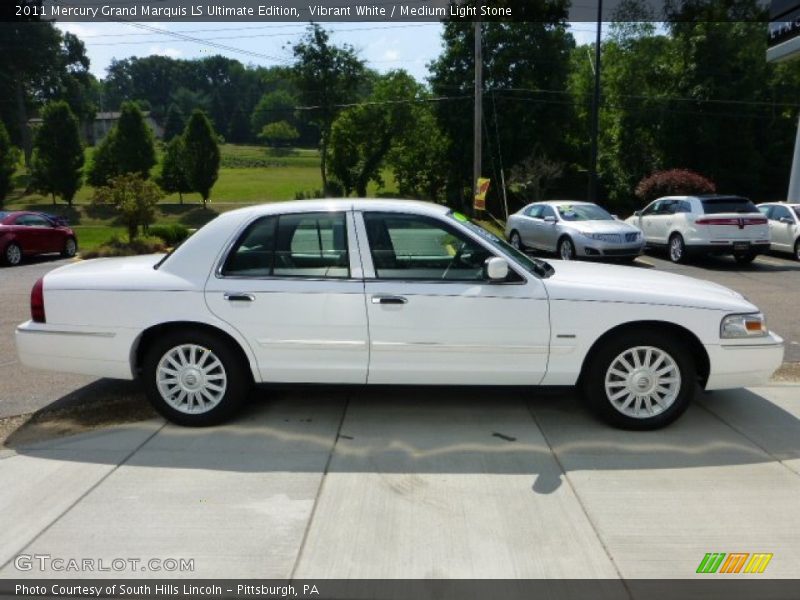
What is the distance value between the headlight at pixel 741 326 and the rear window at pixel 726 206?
1169 cm

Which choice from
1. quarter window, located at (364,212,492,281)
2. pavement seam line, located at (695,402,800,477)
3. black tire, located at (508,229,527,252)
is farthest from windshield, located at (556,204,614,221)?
quarter window, located at (364,212,492,281)

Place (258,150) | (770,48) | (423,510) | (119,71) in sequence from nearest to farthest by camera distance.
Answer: (423,510), (770,48), (258,150), (119,71)

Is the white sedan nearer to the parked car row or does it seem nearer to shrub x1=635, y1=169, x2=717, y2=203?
the parked car row

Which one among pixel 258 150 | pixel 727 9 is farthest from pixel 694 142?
pixel 258 150

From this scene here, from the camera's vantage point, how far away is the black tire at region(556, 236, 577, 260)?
1587cm

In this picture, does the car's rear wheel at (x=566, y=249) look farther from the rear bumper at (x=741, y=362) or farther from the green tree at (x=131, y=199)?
the green tree at (x=131, y=199)

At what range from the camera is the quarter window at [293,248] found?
524 cm

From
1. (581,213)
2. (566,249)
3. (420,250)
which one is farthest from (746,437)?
(581,213)

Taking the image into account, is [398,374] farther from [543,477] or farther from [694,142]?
[694,142]

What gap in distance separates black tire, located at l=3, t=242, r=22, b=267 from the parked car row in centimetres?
1243

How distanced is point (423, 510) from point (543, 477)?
2.82 ft

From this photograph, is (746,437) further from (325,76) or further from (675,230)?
(325,76)

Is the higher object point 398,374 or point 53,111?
point 53,111

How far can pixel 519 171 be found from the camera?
112 ft
